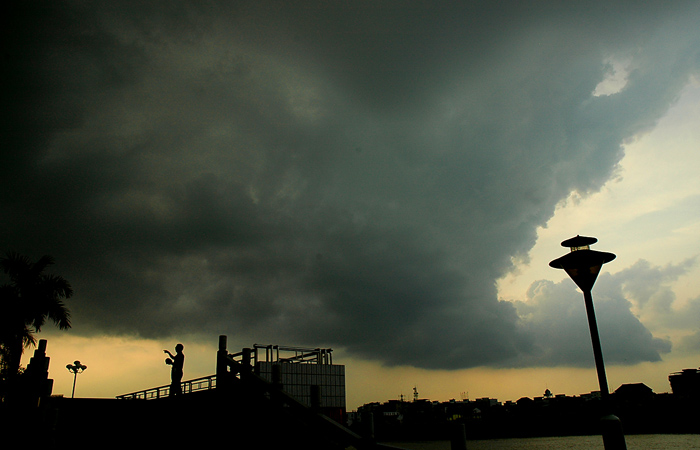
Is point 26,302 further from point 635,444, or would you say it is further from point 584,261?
point 635,444

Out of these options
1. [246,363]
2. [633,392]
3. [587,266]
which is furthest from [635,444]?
[587,266]

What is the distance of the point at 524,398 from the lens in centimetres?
10938

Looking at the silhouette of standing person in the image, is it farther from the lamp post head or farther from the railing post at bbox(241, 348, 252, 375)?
the lamp post head

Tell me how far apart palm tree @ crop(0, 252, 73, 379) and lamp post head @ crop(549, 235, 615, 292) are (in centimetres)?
3081

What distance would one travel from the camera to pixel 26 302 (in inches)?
1098

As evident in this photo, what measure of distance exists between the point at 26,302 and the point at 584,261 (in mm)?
32490

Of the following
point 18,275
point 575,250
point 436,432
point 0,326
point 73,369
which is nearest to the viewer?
point 575,250

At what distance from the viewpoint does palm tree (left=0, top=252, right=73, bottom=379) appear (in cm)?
2662

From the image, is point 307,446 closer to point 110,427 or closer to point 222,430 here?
point 222,430

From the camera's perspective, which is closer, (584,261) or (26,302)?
(584,261)

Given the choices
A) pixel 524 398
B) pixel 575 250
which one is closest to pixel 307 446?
pixel 575 250

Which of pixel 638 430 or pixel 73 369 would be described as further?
pixel 638 430

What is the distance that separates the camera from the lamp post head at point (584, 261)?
23.8 ft

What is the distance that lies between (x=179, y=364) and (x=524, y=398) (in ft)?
373
